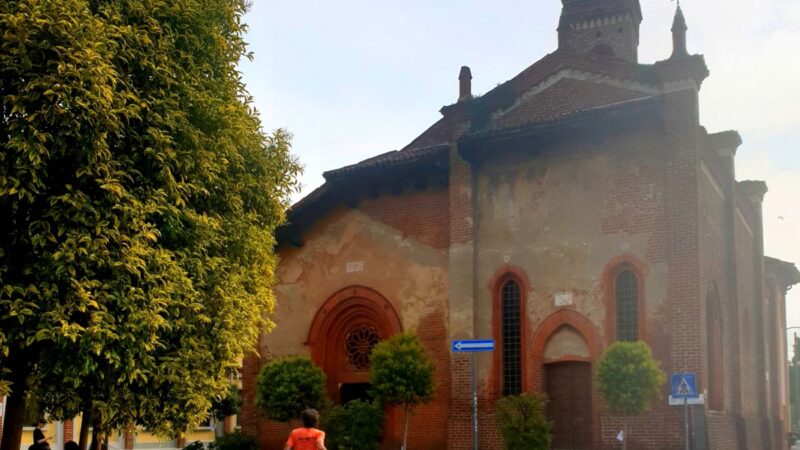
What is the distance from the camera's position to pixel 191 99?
523 inches

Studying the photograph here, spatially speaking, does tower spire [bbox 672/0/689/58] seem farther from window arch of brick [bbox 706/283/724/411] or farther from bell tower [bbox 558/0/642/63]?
bell tower [bbox 558/0/642/63]

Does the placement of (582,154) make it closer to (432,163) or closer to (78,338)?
(432,163)

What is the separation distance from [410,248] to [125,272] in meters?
14.1

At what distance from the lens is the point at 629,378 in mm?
19109

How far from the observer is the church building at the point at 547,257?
20953mm

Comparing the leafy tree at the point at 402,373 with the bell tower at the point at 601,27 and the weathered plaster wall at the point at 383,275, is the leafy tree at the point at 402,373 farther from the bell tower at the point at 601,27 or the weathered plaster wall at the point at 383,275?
the bell tower at the point at 601,27

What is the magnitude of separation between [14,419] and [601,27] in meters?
25.8

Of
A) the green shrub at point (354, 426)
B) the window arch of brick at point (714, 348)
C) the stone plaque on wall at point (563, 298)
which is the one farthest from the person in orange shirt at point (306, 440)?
the window arch of brick at point (714, 348)

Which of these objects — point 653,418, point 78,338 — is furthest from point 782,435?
point 78,338

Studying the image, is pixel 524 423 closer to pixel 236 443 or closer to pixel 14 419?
pixel 236 443

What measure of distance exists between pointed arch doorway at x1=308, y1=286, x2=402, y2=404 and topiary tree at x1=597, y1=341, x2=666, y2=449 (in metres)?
8.06

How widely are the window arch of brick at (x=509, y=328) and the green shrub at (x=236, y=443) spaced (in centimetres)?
823

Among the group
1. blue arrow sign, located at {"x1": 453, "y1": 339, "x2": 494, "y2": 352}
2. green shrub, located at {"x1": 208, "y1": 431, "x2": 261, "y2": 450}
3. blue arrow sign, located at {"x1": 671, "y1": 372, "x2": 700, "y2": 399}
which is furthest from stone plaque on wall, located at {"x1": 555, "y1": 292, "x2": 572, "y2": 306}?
green shrub, located at {"x1": 208, "y1": 431, "x2": 261, "y2": 450}

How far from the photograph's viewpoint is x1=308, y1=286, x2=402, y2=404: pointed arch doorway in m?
26.2
